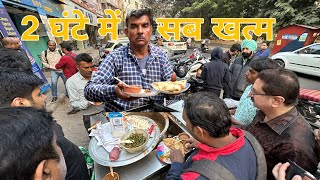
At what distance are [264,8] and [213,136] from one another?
17649 mm

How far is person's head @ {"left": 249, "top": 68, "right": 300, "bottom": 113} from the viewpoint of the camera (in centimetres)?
146

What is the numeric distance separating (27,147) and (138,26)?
4.77 feet

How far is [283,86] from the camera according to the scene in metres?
1.46

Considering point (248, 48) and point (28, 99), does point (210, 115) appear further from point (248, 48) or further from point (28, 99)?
point (248, 48)

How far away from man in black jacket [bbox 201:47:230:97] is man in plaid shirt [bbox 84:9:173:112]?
2.77 m

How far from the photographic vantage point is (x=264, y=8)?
1502 centimetres

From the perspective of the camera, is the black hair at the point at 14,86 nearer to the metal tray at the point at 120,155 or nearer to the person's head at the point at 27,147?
the metal tray at the point at 120,155

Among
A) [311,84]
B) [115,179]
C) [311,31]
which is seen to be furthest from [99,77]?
[311,31]

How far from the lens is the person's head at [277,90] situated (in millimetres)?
1462

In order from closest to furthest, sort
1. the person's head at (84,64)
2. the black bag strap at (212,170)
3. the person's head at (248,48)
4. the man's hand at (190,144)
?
the black bag strap at (212,170)
the man's hand at (190,144)
the person's head at (84,64)
the person's head at (248,48)

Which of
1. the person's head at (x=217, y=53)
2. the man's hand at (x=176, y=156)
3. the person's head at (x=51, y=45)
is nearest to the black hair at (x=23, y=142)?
the man's hand at (x=176, y=156)

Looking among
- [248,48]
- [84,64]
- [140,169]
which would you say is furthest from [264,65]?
[84,64]

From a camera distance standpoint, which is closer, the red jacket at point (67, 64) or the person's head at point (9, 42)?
the person's head at point (9, 42)

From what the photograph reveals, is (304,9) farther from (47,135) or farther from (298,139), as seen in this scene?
(47,135)
